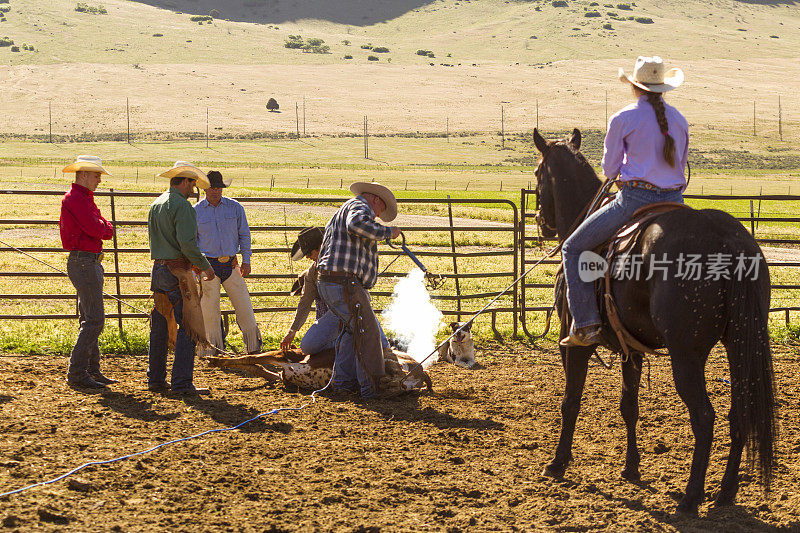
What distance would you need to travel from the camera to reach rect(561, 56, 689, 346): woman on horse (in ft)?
17.3

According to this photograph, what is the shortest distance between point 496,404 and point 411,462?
6.20 ft

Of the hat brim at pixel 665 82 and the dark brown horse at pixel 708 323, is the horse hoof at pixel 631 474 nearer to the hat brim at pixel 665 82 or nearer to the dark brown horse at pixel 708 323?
the dark brown horse at pixel 708 323

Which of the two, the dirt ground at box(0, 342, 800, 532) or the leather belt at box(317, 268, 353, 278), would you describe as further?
the leather belt at box(317, 268, 353, 278)

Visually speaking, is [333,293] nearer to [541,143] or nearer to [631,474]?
[541,143]

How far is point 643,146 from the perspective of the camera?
527cm

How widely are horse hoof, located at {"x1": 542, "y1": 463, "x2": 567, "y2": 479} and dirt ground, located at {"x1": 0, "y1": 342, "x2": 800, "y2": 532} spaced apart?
7 cm

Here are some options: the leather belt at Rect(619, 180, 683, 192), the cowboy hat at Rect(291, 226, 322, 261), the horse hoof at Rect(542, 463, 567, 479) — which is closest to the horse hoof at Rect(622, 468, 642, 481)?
the horse hoof at Rect(542, 463, 567, 479)

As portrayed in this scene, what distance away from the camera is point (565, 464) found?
5703 millimetres

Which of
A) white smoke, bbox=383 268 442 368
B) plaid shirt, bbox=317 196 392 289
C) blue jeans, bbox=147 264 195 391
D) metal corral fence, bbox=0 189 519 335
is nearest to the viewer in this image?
plaid shirt, bbox=317 196 392 289

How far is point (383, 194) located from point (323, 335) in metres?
1.52

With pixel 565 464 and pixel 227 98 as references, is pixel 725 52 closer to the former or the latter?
pixel 227 98

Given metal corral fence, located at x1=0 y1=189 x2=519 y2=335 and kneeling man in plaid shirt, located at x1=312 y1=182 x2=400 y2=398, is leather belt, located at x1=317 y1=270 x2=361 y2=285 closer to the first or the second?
kneeling man in plaid shirt, located at x1=312 y1=182 x2=400 y2=398

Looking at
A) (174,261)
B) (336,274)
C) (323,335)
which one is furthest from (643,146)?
(174,261)

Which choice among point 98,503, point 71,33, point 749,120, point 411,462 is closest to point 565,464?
point 411,462
